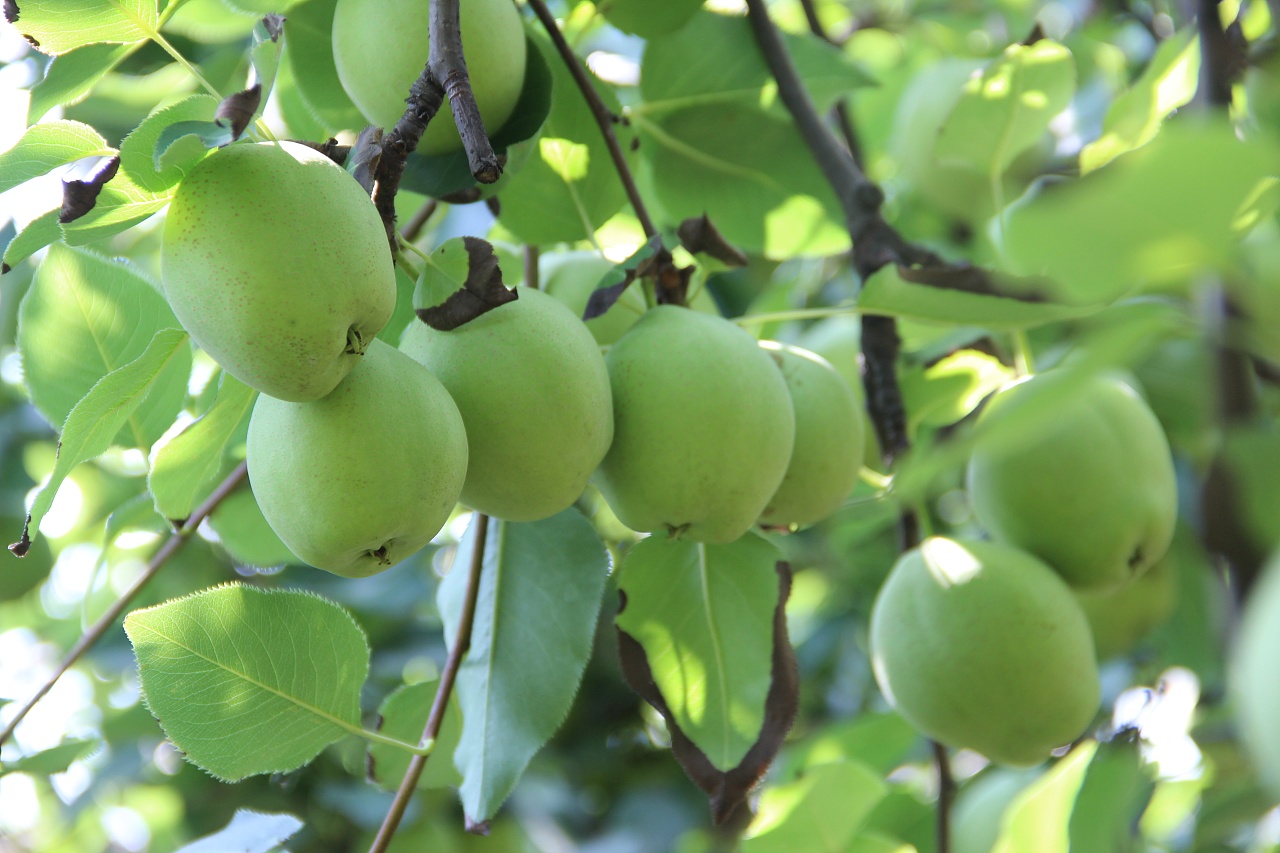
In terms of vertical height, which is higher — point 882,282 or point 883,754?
point 882,282

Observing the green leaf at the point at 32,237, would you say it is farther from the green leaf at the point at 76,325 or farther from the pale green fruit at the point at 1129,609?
the pale green fruit at the point at 1129,609

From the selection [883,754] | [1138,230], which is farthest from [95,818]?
[1138,230]

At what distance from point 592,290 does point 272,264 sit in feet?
1.37

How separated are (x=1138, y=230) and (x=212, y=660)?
751mm

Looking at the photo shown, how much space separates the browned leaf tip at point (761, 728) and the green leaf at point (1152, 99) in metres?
0.63

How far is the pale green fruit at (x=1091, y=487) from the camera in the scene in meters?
1.03

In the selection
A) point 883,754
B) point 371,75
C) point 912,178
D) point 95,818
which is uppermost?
point 371,75

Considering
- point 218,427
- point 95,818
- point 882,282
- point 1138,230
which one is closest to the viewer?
point 1138,230

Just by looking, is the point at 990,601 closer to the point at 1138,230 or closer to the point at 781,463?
the point at 781,463

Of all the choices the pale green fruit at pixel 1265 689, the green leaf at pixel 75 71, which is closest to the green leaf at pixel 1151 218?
the pale green fruit at pixel 1265 689

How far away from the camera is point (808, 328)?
1.84 metres

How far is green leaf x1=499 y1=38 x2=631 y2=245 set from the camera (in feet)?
3.53

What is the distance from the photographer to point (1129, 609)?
4.36 feet

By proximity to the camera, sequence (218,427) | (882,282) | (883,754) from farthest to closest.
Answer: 1. (883,754)
2. (882,282)
3. (218,427)
